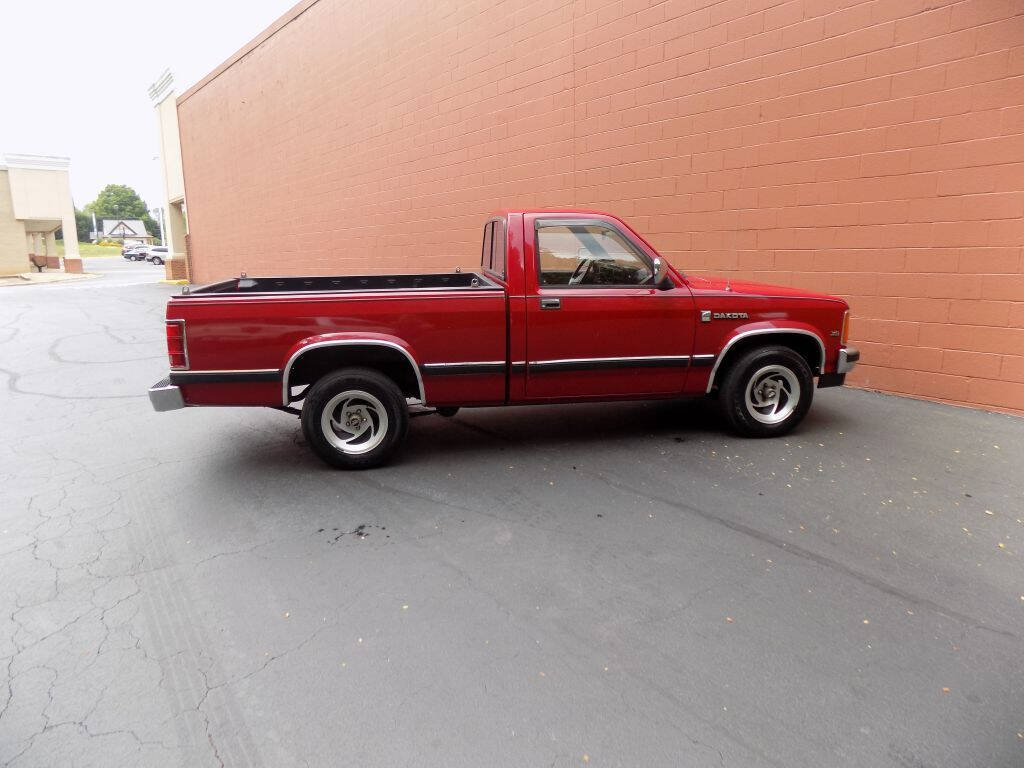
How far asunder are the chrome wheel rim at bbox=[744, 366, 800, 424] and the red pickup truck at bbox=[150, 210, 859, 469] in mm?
11

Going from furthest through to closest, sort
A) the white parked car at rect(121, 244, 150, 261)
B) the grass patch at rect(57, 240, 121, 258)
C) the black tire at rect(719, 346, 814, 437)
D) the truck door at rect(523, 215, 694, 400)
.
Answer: the grass patch at rect(57, 240, 121, 258), the white parked car at rect(121, 244, 150, 261), the black tire at rect(719, 346, 814, 437), the truck door at rect(523, 215, 694, 400)

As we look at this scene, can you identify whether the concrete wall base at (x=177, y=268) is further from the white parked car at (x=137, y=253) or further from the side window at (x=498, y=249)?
the white parked car at (x=137, y=253)

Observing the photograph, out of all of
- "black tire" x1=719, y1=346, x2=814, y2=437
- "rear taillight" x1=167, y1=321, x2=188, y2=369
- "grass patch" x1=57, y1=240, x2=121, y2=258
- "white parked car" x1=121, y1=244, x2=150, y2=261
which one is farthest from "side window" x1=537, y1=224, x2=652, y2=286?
"grass patch" x1=57, y1=240, x2=121, y2=258

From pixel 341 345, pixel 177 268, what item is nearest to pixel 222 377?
pixel 341 345

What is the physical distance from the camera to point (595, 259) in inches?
201

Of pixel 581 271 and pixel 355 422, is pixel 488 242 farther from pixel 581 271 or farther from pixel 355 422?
pixel 355 422

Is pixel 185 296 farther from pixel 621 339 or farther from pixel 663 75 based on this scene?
pixel 663 75

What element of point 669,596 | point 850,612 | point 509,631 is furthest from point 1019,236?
point 509,631

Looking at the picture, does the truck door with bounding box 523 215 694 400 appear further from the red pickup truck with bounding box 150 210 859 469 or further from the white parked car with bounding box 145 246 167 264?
the white parked car with bounding box 145 246 167 264

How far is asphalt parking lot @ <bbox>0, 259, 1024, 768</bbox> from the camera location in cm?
226

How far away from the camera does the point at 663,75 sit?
7680mm

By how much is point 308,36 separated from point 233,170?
6.34 meters

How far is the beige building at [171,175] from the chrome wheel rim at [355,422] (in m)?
24.1

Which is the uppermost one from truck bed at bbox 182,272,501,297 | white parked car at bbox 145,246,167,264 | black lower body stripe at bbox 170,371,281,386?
white parked car at bbox 145,246,167,264
